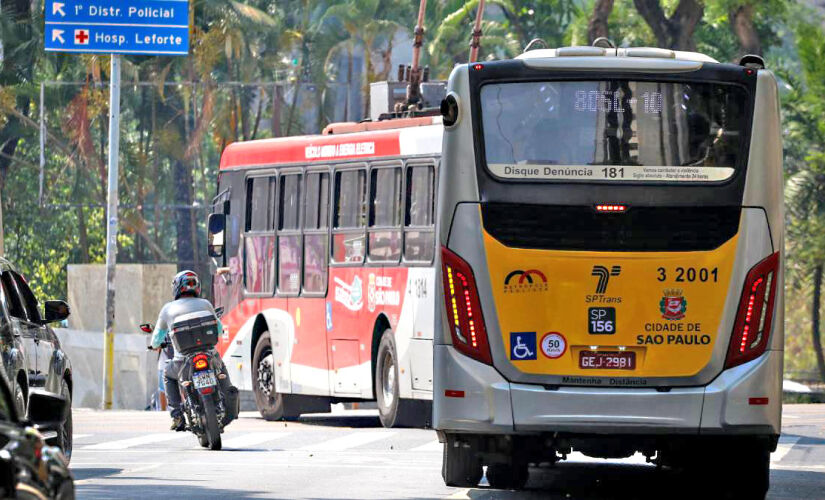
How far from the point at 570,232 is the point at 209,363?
6.50 m

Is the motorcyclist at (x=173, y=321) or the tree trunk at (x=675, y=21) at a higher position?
the tree trunk at (x=675, y=21)

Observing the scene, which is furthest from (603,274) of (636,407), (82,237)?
(82,237)

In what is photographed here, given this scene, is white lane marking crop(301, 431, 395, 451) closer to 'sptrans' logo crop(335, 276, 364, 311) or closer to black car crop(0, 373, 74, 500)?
'sptrans' logo crop(335, 276, 364, 311)

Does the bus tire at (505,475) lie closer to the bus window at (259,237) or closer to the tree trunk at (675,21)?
the bus window at (259,237)

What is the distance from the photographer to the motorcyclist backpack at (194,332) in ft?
61.0

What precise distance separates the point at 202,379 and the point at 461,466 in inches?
220

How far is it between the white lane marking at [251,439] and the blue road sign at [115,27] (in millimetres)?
14423

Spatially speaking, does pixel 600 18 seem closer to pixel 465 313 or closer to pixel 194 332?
pixel 194 332

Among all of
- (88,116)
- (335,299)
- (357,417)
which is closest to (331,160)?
(335,299)

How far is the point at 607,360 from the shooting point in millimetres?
12625

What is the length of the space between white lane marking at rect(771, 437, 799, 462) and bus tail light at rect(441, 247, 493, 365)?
19.1 ft

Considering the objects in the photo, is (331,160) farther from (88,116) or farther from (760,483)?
(88,116)

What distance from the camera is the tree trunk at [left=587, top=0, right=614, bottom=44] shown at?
1715 inches

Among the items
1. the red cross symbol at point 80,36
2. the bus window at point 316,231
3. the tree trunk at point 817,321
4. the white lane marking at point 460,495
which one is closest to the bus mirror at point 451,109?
the white lane marking at point 460,495
